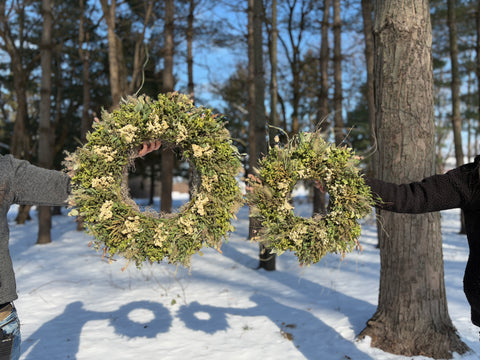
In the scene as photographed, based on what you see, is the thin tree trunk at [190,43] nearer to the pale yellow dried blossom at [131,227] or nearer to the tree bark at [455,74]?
the tree bark at [455,74]

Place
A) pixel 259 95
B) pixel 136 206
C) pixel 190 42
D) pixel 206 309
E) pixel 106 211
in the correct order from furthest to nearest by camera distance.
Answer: pixel 190 42, pixel 259 95, pixel 206 309, pixel 136 206, pixel 106 211

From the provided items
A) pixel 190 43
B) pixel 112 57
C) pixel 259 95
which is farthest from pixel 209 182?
pixel 190 43

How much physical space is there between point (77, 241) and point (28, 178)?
34.8 ft

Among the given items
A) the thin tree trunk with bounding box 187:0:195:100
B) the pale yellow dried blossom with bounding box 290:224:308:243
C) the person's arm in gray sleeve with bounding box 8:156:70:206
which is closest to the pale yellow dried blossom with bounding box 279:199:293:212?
the pale yellow dried blossom with bounding box 290:224:308:243

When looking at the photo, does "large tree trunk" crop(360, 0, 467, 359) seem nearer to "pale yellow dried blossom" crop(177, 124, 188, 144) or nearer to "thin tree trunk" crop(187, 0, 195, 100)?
"pale yellow dried blossom" crop(177, 124, 188, 144)

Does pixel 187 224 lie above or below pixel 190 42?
below

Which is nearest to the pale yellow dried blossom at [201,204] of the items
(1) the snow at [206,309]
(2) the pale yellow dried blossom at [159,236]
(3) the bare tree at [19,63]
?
(2) the pale yellow dried blossom at [159,236]

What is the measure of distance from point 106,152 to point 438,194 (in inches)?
89.1

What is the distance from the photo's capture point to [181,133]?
2.52m


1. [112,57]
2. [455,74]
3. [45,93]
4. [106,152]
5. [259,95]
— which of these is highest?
[455,74]

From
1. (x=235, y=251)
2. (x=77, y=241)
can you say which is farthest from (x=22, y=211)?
(x=235, y=251)

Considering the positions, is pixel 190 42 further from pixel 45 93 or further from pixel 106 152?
pixel 106 152

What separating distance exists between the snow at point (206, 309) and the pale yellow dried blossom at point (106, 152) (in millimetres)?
2729

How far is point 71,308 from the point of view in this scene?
18.7ft
